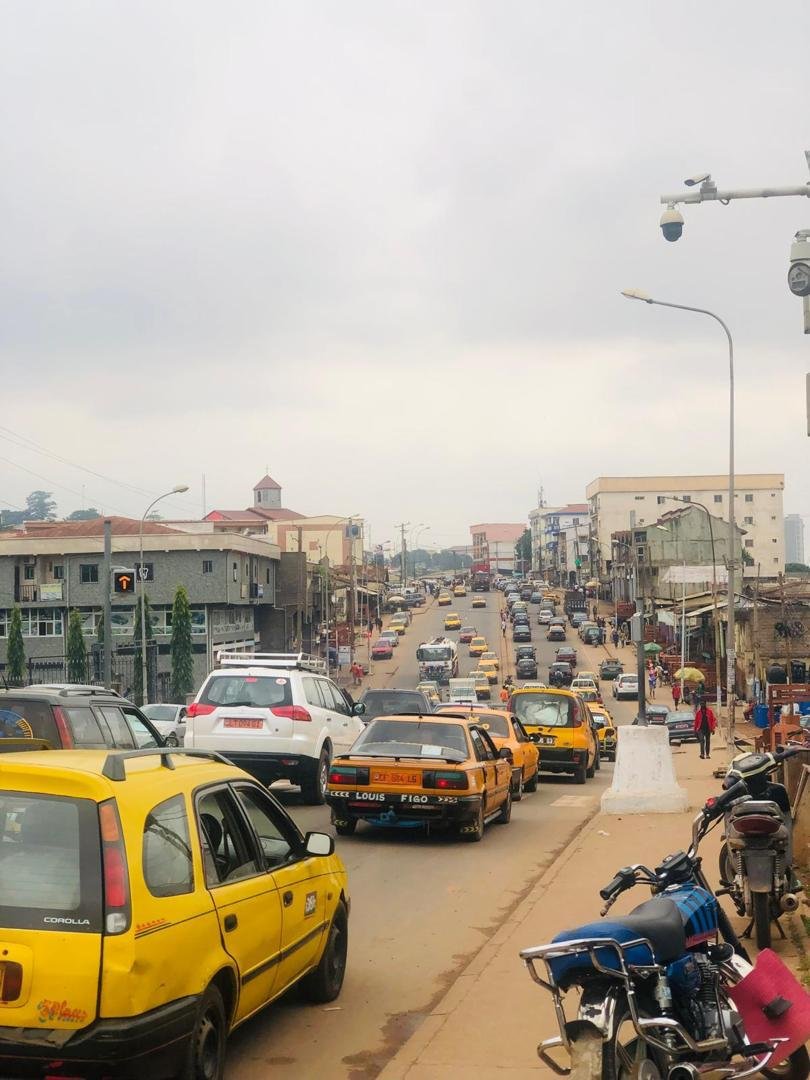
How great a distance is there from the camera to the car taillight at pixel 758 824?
790cm

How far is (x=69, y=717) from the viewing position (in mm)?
13055

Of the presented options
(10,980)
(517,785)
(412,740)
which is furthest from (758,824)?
(517,785)

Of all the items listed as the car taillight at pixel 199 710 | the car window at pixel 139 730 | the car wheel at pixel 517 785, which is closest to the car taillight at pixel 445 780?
the car window at pixel 139 730

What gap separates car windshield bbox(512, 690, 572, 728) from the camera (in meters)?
24.9

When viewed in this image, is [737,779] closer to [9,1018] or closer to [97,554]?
[9,1018]

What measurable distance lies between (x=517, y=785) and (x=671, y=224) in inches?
367

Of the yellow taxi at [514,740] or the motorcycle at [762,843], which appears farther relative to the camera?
the yellow taxi at [514,740]

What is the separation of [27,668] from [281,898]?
5962 cm

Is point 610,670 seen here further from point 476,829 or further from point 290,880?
point 290,880

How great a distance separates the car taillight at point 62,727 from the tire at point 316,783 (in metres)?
5.21

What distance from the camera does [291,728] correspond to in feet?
56.7

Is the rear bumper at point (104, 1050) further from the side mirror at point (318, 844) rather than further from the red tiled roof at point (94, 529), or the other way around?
the red tiled roof at point (94, 529)

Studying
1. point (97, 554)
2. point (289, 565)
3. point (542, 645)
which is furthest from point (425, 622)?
point (97, 554)

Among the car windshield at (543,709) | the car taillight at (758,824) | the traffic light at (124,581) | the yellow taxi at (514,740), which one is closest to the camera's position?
the car taillight at (758,824)
